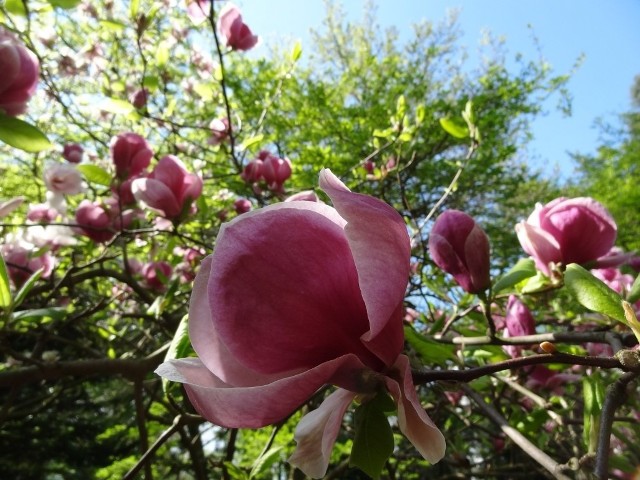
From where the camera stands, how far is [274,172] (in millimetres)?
1884

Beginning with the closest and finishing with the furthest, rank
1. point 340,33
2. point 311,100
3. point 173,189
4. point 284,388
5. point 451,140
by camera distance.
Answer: point 284,388, point 173,189, point 311,100, point 451,140, point 340,33

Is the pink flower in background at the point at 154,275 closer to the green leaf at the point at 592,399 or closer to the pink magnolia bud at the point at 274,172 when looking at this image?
the pink magnolia bud at the point at 274,172

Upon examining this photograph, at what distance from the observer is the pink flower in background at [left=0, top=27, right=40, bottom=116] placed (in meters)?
0.79

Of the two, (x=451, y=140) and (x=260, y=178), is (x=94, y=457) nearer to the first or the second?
(x=260, y=178)

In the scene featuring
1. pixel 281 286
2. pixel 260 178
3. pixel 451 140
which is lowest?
pixel 281 286

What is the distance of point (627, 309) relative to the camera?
43cm

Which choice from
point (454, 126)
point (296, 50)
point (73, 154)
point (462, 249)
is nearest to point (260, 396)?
point (462, 249)

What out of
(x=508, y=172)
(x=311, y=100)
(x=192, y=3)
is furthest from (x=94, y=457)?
(x=508, y=172)

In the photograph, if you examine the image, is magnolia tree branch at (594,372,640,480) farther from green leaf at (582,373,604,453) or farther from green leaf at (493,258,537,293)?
green leaf at (493,258,537,293)

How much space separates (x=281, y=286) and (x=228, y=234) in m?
0.05

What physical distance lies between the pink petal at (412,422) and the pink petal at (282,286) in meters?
0.05

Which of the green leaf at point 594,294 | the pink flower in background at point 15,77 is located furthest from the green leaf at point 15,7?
the green leaf at point 594,294

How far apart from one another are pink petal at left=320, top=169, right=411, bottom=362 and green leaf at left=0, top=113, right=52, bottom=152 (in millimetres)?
637

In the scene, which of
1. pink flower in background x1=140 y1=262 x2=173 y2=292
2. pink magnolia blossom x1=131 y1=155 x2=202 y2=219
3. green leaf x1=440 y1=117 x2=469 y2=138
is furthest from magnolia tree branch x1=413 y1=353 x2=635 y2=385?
pink flower in background x1=140 y1=262 x2=173 y2=292
